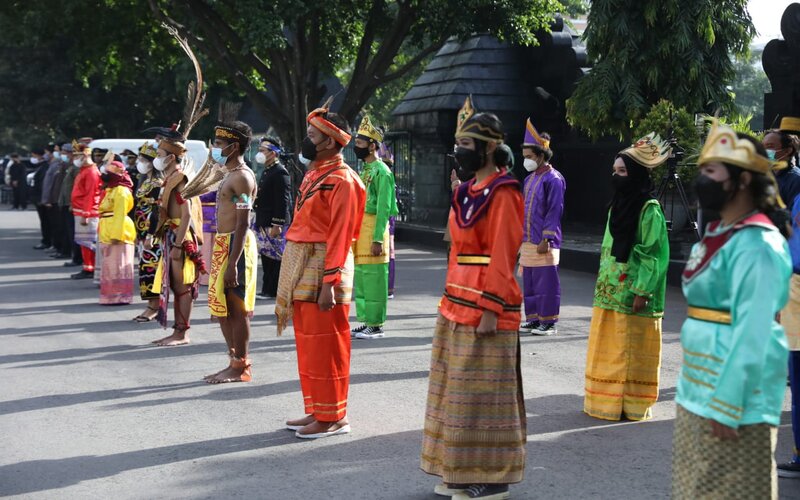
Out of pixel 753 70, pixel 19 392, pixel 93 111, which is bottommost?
pixel 19 392

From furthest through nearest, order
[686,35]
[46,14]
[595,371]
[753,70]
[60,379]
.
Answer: [753,70] → [46,14] → [686,35] → [60,379] → [595,371]

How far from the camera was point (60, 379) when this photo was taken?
8461 millimetres

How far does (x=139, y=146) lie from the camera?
70.5 ft

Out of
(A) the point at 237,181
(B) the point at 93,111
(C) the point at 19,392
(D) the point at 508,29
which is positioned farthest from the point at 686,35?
(B) the point at 93,111

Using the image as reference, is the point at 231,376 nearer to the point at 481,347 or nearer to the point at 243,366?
the point at 243,366

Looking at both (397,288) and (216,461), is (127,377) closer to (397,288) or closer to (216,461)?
(216,461)

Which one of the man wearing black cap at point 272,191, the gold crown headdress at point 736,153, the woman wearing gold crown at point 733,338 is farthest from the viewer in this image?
the man wearing black cap at point 272,191

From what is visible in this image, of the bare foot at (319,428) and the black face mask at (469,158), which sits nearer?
the black face mask at (469,158)

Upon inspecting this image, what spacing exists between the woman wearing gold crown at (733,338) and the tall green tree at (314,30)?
52.0ft

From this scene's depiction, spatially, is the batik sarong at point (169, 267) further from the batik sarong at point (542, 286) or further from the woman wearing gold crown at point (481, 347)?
the woman wearing gold crown at point (481, 347)

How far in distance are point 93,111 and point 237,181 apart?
112ft

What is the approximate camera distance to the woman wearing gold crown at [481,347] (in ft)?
16.8

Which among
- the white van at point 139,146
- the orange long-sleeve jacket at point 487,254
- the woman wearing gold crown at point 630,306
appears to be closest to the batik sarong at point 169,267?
the woman wearing gold crown at point 630,306

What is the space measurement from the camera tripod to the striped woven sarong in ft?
33.6
